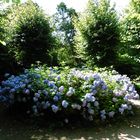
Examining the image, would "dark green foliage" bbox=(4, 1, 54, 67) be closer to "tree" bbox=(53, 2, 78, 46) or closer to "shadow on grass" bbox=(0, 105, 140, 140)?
"shadow on grass" bbox=(0, 105, 140, 140)

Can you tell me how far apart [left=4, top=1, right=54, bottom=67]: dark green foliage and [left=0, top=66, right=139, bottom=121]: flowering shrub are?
5.47 metres

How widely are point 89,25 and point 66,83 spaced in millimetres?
6824

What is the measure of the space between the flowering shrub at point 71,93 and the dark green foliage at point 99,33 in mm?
5572

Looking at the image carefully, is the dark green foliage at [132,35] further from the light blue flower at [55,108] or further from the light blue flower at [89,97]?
the light blue flower at [55,108]

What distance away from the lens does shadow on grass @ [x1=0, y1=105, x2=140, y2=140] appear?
23.2 feet

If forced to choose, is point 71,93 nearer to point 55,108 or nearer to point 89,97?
point 89,97

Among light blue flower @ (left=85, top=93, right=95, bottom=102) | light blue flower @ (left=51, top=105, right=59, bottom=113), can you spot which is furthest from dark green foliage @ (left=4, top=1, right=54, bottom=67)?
light blue flower @ (left=51, top=105, right=59, bottom=113)

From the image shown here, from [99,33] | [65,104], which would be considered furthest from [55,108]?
[99,33]

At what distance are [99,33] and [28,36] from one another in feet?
10.2

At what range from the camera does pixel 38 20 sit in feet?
48.2

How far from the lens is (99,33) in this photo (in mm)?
14625

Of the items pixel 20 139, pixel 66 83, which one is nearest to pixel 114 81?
pixel 66 83

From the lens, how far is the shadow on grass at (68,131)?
23.2ft

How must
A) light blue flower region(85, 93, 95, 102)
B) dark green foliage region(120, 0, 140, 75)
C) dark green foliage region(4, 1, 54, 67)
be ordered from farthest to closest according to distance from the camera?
dark green foliage region(4, 1, 54, 67) → dark green foliage region(120, 0, 140, 75) → light blue flower region(85, 93, 95, 102)
